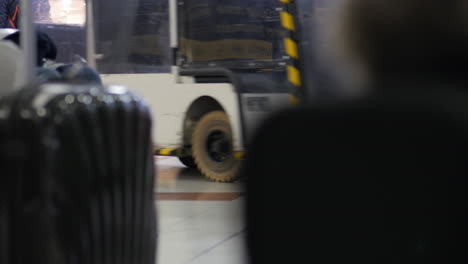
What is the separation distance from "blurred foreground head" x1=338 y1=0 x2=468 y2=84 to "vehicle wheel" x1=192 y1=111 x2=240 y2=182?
7717 mm

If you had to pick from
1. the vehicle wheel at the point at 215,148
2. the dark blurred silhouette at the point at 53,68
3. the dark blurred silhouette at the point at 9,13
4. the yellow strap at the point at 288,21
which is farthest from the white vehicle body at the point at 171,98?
the dark blurred silhouette at the point at 53,68

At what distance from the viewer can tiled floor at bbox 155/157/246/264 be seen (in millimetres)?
5707

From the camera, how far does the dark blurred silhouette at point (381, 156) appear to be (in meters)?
1.30

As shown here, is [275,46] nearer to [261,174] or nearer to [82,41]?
[82,41]

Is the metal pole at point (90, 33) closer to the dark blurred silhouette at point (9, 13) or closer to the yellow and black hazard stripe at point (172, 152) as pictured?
the dark blurred silhouette at point (9, 13)

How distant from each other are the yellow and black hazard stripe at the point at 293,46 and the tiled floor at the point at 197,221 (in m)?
1.33

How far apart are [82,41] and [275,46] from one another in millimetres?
2938

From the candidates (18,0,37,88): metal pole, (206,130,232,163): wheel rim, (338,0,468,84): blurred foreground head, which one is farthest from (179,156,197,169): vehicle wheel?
(338,0,468,84): blurred foreground head

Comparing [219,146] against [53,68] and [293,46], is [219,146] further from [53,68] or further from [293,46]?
[53,68]

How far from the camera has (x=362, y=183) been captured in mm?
1382

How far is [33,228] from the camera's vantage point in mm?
2400

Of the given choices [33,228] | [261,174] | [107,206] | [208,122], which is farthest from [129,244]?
[208,122]

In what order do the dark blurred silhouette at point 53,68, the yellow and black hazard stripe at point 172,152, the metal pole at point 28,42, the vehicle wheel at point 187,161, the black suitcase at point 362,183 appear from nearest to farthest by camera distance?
1. the black suitcase at point 362,183
2. the dark blurred silhouette at point 53,68
3. the metal pole at point 28,42
4. the yellow and black hazard stripe at point 172,152
5. the vehicle wheel at point 187,161

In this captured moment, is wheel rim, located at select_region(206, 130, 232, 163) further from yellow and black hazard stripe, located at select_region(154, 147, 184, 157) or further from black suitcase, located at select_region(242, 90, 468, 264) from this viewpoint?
black suitcase, located at select_region(242, 90, 468, 264)
